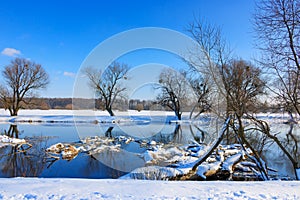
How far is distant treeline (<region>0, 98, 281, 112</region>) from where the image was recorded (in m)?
5.34

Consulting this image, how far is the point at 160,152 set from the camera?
7648 millimetres

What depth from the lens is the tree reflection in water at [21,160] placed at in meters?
5.52

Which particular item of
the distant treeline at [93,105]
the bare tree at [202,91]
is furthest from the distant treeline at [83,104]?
the bare tree at [202,91]

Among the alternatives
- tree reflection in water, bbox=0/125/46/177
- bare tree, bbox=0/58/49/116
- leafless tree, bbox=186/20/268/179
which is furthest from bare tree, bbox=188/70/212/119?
bare tree, bbox=0/58/49/116

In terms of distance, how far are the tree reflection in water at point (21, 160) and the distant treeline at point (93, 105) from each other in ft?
6.92

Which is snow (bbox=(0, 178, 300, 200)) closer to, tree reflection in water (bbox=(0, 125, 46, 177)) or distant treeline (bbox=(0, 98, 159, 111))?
distant treeline (bbox=(0, 98, 159, 111))

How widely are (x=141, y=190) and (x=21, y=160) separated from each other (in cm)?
585

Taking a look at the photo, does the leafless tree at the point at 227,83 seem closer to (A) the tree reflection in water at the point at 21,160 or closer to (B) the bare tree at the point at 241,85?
(B) the bare tree at the point at 241,85

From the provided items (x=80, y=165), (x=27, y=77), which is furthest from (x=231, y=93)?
(x=27, y=77)

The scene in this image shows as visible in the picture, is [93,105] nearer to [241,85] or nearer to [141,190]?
[241,85]

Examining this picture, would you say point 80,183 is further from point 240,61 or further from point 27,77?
point 27,77

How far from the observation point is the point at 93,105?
7445mm

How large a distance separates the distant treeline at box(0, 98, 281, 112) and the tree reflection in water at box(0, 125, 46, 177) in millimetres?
2109

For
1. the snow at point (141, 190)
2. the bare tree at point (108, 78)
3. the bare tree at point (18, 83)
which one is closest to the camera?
the snow at point (141, 190)
